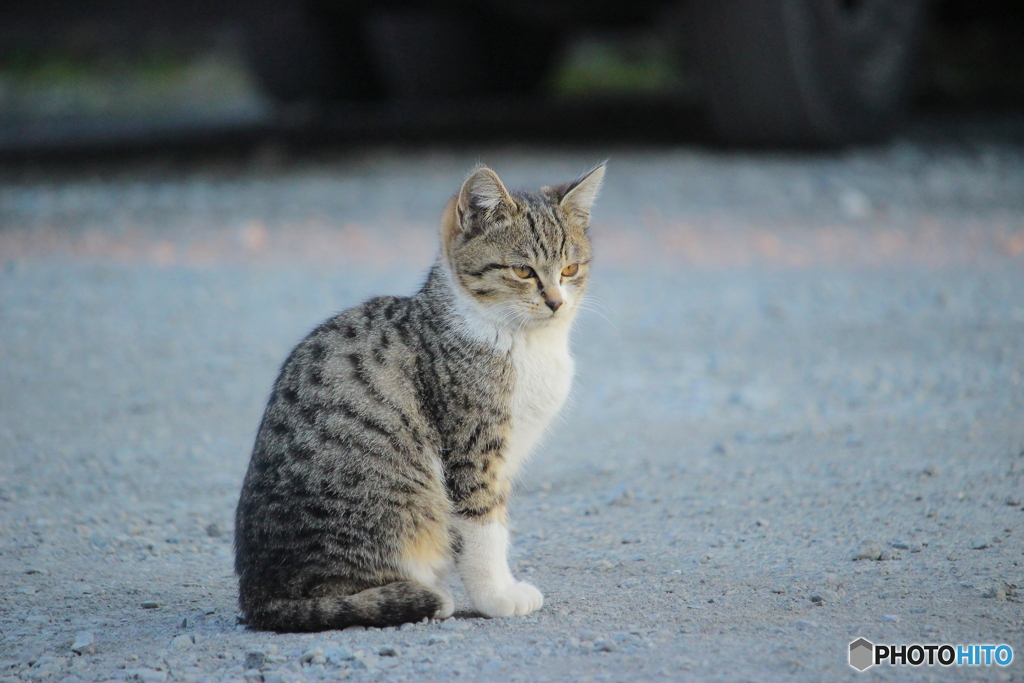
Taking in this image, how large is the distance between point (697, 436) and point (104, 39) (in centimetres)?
2116

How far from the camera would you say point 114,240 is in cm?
870

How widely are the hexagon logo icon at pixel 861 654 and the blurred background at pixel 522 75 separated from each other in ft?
23.4

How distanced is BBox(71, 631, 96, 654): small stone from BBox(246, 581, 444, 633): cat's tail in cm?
44

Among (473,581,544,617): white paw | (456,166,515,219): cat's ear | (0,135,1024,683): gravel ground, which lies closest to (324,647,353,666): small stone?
(0,135,1024,683): gravel ground

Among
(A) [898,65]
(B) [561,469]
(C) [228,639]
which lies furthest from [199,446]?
(A) [898,65]

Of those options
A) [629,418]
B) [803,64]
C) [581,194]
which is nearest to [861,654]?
[581,194]

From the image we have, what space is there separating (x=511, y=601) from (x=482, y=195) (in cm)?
131

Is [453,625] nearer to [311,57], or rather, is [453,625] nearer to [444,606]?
[444,606]

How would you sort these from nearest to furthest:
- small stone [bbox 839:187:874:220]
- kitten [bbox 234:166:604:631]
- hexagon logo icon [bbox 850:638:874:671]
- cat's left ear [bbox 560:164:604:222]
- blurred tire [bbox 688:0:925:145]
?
hexagon logo icon [bbox 850:638:874:671] → kitten [bbox 234:166:604:631] → cat's left ear [bbox 560:164:604:222] → small stone [bbox 839:187:874:220] → blurred tire [bbox 688:0:925:145]

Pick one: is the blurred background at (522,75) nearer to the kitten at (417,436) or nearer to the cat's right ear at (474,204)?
the cat's right ear at (474,204)

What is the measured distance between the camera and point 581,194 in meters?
3.77

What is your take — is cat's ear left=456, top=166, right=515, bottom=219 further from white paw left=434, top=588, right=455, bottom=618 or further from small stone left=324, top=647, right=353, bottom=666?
small stone left=324, top=647, right=353, bottom=666

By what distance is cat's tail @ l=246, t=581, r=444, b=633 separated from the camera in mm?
3094

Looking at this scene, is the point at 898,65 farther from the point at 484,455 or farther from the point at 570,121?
the point at 484,455
